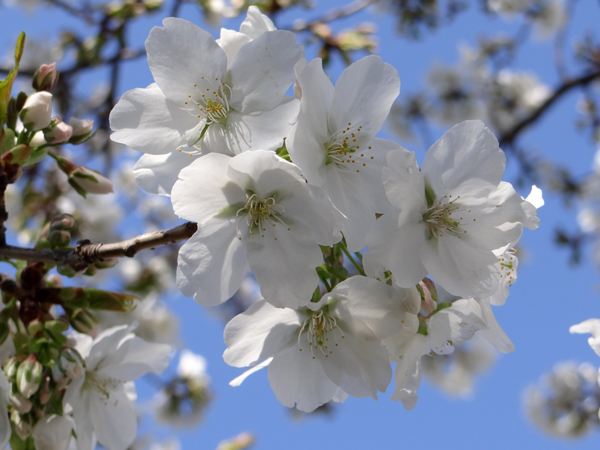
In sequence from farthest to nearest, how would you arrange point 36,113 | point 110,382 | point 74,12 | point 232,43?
1. point 74,12
2. point 110,382
3. point 36,113
4. point 232,43

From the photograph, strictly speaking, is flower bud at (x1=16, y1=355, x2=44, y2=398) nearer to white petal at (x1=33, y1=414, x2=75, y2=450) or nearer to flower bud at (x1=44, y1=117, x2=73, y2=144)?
white petal at (x1=33, y1=414, x2=75, y2=450)

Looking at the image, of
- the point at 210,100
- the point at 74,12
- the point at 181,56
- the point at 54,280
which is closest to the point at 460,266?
the point at 210,100

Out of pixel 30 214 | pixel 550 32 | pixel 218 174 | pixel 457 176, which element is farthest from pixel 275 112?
pixel 550 32

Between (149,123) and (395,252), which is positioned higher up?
(149,123)

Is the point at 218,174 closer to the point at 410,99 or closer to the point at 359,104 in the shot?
the point at 359,104

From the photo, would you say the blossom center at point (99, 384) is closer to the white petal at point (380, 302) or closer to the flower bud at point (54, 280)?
the flower bud at point (54, 280)

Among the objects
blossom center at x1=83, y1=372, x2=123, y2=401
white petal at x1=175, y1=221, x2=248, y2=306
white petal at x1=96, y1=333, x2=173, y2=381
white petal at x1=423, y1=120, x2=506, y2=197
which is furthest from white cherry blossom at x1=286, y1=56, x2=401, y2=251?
blossom center at x1=83, y1=372, x2=123, y2=401

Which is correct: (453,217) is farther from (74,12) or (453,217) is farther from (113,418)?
(74,12)

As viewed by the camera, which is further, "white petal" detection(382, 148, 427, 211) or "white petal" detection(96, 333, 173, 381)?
"white petal" detection(96, 333, 173, 381)
